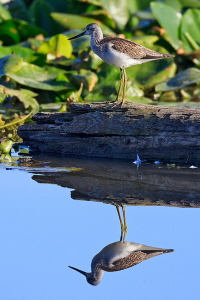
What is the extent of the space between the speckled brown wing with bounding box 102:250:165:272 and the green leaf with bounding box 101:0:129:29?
27.9 feet

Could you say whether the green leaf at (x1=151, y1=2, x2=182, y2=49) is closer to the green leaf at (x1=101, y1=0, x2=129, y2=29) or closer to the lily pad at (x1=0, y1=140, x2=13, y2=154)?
the green leaf at (x1=101, y1=0, x2=129, y2=29)

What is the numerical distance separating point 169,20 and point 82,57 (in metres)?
2.12

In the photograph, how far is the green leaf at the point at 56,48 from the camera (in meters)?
9.47

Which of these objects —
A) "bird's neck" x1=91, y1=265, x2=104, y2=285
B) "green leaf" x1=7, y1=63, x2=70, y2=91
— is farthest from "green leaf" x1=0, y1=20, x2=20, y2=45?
"bird's neck" x1=91, y1=265, x2=104, y2=285

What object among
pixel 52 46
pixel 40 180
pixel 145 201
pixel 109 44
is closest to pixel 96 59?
pixel 52 46

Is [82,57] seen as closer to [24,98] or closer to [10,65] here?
[24,98]

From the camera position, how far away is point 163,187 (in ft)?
16.9

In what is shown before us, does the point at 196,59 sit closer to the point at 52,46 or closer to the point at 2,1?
the point at 52,46

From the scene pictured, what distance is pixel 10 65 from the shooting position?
7.73 m

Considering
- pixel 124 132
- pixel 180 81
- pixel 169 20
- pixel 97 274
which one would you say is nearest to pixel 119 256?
pixel 97 274

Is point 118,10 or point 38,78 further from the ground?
point 118,10

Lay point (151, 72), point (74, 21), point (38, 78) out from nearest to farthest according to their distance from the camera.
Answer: point (38, 78)
point (151, 72)
point (74, 21)

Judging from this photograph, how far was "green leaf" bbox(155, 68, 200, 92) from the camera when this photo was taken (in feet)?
29.3

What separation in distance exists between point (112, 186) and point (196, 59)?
6151 millimetres
